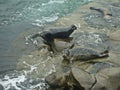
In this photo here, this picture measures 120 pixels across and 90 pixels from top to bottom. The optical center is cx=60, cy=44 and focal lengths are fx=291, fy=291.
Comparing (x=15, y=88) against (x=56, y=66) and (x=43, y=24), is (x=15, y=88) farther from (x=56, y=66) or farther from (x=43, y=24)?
(x=43, y=24)

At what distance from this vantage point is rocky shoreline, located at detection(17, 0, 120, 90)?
26.1ft

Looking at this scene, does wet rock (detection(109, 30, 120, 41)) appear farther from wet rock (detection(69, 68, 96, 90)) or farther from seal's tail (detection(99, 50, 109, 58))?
wet rock (detection(69, 68, 96, 90))

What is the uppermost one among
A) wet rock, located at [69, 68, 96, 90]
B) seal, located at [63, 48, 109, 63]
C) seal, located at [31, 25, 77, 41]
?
wet rock, located at [69, 68, 96, 90]

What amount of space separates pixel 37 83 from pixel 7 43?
353 centimetres

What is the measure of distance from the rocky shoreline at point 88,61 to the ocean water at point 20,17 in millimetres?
588

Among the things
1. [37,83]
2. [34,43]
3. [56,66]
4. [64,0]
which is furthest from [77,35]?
[64,0]

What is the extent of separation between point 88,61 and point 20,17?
7.03 m

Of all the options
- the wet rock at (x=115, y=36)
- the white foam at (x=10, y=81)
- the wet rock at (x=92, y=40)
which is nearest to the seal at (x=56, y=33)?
the wet rock at (x=92, y=40)

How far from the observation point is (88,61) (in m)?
9.01

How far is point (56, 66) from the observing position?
9805 mm

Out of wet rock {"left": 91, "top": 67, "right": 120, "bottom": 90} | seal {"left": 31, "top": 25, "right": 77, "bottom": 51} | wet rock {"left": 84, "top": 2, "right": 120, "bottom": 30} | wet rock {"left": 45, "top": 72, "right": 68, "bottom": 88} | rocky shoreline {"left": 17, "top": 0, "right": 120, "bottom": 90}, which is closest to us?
wet rock {"left": 91, "top": 67, "right": 120, "bottom": 90}

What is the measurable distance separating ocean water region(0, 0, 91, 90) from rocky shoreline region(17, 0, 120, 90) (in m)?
0.59

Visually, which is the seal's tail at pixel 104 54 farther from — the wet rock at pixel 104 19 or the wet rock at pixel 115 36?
the wet rock at pixel 104 19

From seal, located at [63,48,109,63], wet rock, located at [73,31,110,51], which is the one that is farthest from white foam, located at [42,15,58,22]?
seal, located at [63,48,109,63]
